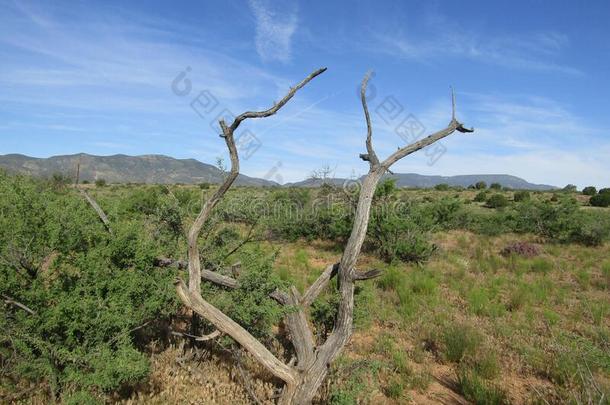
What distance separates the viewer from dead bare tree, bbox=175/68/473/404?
3.66 metres

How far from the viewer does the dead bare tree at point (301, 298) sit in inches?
144

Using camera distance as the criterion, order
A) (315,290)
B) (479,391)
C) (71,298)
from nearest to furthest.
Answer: (71,298)
(479,391)
(315,290)

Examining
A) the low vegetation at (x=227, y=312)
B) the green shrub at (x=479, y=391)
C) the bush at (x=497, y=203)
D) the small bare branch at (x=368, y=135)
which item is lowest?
the green shrub at (x=479, y=391)

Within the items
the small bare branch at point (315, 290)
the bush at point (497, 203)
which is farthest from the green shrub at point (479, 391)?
the bush at point (497, 203)

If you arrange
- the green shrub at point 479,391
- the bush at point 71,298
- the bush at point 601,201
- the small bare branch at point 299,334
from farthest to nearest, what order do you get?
1. the bush at point 601,201
2. the green shrub at point 479,391
3. the small bare branch at point 299,334
4. the bush at point 71,298

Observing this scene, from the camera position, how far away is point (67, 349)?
3.60 meters

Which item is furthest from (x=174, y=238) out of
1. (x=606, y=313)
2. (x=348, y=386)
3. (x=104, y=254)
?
(x=606, y=313)

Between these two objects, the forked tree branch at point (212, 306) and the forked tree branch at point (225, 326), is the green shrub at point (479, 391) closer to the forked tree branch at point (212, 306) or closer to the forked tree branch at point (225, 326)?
the forked tree branch at point (212, 306)

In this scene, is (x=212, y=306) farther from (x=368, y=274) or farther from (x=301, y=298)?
(x=368, y=274)

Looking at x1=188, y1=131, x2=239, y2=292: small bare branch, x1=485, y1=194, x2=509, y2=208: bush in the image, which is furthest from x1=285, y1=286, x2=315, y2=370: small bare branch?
x1=485, y1=194, x2=509, y2=208: bush

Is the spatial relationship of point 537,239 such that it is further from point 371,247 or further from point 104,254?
point 104,254

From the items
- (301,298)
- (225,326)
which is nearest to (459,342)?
(301,298)

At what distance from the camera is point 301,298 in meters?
4.57

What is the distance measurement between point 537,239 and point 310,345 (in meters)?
15.4
